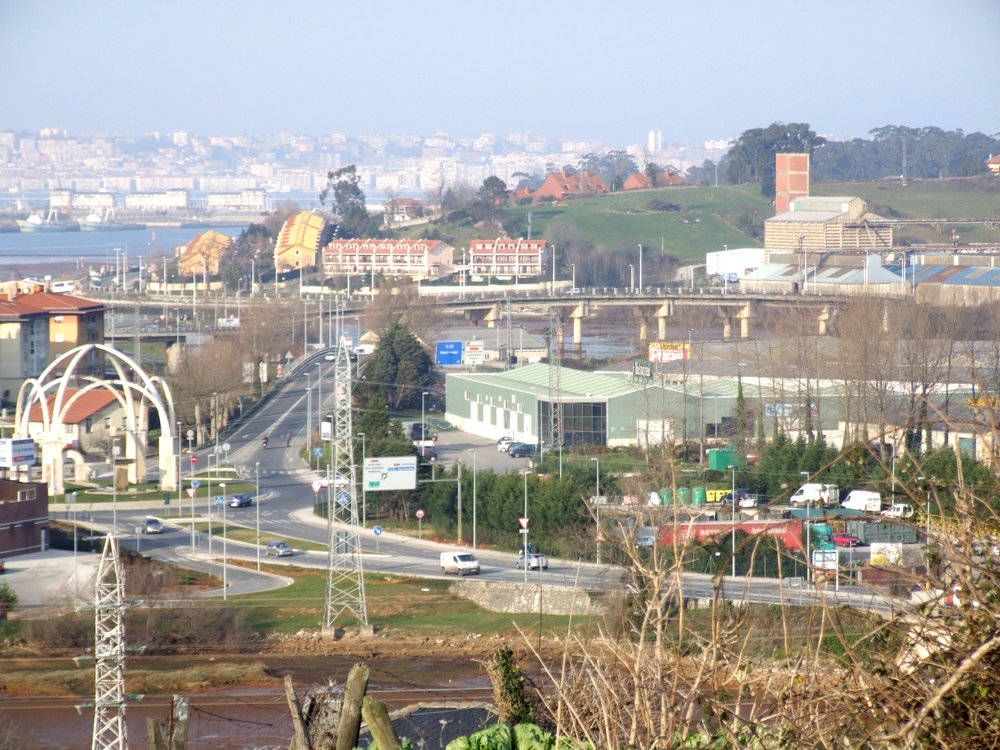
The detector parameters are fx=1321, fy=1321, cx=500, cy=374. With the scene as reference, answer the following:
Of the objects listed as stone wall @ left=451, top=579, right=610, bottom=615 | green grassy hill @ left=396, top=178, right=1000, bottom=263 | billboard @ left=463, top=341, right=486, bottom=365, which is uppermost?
green grassy hill @ left=396, top=178, right=1000, bottom=263

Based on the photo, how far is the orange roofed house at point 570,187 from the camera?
155ft

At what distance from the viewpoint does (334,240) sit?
3759 centimetres

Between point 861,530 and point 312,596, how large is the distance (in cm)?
428

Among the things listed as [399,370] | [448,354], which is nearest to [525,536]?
[399,370]

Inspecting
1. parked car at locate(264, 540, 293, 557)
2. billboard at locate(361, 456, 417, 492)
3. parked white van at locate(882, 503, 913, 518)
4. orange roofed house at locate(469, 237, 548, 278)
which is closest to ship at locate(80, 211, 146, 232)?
orange roofed house at locate(469, 237, 548, 278)

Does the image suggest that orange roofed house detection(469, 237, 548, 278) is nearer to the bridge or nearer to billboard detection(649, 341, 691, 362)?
the bridge

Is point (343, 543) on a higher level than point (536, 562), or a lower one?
higher

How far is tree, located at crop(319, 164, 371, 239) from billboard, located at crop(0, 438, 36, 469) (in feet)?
91.0

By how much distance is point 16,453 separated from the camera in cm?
1218

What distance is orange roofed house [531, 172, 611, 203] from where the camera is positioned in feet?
155

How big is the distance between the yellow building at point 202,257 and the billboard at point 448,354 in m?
16.0

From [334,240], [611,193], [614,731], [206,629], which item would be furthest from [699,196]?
[614,731]

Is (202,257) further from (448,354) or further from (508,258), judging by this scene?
(448,354)

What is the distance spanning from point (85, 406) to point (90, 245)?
5123 centimetres
